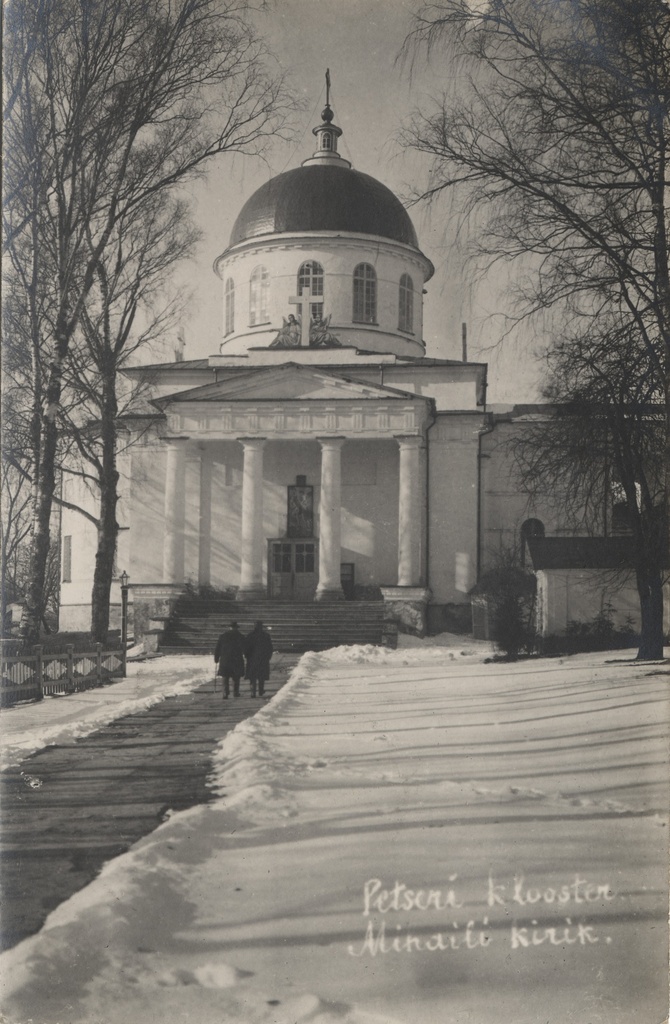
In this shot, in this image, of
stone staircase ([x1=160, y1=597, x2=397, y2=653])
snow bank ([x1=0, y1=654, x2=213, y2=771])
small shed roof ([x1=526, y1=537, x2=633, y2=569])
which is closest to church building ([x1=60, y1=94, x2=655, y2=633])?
stone staircase ([x1=160, y1=597, x2=397, y2=653])

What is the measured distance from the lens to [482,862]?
5.26 metres

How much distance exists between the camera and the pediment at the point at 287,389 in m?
26.0

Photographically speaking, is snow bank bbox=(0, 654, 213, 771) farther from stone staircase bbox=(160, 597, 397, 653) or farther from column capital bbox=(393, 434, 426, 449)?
column capital bbox=(393, 434, 426, 449)

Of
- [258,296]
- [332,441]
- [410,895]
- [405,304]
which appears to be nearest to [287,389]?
[332,441]

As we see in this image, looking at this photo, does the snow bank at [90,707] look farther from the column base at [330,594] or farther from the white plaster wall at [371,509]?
the white plaster wall at [371,509]

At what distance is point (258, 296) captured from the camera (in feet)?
96.9

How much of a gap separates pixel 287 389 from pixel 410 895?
22.0m

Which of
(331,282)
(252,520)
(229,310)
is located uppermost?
(331,282)

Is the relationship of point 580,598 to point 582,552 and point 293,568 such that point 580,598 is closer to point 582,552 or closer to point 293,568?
point 582,552

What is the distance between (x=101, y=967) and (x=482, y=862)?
2168 mm

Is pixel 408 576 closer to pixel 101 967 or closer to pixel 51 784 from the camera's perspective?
pixel 51 784

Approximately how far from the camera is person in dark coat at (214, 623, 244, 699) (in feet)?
42.0

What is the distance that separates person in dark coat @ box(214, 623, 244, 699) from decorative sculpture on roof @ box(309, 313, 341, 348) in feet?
55.7

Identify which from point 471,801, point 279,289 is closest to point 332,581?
point 279,289
